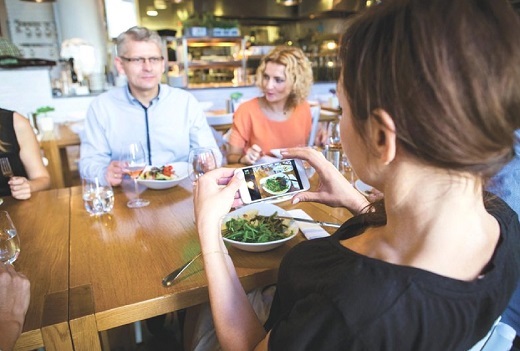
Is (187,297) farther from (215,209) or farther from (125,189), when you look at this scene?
(125,189)

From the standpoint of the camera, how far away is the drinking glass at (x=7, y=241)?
977 mm

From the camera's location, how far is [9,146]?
182cm

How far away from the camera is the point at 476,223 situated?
2.17 feet

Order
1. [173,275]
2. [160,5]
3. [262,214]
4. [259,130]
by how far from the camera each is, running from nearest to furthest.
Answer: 1. [173,275]
2. [262,214]
3. [259,130]
4. [160,5]

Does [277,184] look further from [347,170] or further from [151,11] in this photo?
[151,11]

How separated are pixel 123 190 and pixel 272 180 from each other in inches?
32.0

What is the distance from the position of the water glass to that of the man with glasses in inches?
24.6

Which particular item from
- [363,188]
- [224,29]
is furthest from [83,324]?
[224,29]

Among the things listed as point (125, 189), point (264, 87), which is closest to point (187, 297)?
point (125, 189)

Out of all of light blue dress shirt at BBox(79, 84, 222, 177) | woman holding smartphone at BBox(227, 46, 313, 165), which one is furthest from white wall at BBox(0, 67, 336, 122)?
light blue dress shirt at BBox(79, 84, 222, 177)

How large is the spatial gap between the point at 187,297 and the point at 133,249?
0.94ft

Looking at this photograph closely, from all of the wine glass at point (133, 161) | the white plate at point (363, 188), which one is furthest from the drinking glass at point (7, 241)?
the white plate at point (363, 188)

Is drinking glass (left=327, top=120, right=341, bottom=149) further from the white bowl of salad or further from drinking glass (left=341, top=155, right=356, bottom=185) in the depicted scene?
the white bowl of salad

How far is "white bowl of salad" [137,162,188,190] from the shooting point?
1563 millimetres
